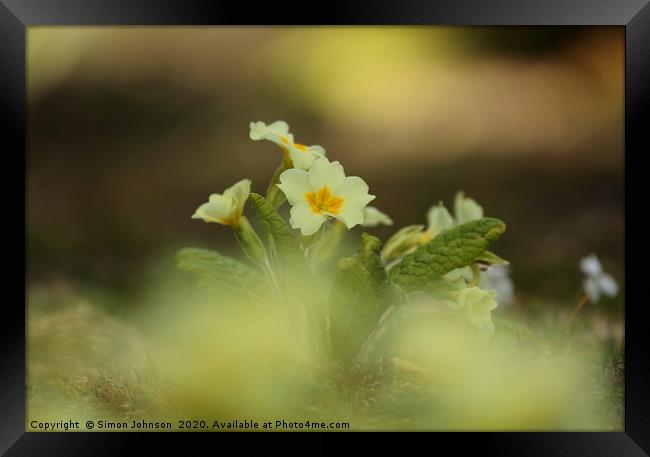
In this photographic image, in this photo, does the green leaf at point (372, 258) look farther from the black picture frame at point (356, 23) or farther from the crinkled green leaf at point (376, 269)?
the black picture frame at point (356, 23)

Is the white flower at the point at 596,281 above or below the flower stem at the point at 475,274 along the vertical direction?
above

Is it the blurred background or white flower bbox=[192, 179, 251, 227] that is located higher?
the blurred background

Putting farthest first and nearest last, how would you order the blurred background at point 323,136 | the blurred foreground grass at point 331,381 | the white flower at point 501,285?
the white flower at point 501,285 < the blurred background at point 323,136 < the blurred foreground grass at point 331,381

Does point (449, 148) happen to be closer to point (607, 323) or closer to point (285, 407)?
point (607, 323)

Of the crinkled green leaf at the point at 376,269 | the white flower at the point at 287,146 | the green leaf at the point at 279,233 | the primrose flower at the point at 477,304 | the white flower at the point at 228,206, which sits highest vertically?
the white flower at the point at 287,146

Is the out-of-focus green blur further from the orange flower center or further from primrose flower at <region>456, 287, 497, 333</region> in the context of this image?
the orange flower center

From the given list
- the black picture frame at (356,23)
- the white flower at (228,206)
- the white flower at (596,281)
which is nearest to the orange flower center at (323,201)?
the white flower at (228,206)

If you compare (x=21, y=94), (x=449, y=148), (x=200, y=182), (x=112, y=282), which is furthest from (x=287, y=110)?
(x=21, y=94)

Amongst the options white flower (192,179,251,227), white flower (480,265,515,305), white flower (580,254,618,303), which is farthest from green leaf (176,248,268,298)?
white flower (580,254,618,303)

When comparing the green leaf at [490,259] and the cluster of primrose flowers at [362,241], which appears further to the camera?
the green leaf at [490,259]
